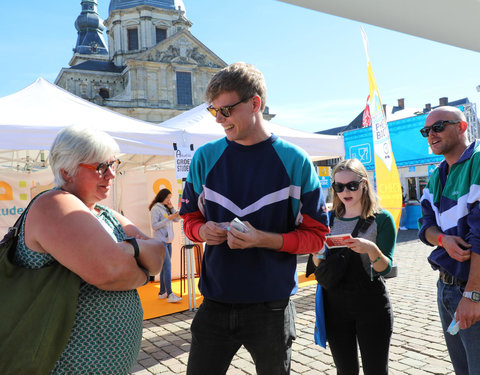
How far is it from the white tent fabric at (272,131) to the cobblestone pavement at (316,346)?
8.77ft

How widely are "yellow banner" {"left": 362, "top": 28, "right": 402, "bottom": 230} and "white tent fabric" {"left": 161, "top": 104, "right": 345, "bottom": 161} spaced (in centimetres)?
102

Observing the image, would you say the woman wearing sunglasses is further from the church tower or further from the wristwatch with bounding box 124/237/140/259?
the church tower

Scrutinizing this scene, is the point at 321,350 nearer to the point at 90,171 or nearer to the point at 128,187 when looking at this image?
the point at 90,171

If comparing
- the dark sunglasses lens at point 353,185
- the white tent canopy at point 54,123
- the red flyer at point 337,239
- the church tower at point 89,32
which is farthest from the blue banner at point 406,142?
the church tower at point 89,32

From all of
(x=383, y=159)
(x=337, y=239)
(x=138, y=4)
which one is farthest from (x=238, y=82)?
(x=138, y=4)

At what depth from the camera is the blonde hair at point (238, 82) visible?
5.90ft

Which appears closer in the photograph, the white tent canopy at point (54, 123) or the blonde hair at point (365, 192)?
the blonde hair at point (365, 192)

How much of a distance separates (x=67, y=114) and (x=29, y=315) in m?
5.17

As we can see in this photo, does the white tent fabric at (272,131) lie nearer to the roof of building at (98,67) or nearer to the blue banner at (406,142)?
the blue banner at (406,142)

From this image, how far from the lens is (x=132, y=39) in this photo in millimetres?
52719

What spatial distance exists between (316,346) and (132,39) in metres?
54.9

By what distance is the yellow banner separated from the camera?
6750 millimetres

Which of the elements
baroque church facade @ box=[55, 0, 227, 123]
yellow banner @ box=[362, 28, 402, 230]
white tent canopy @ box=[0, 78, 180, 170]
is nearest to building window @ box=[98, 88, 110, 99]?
baroque church facade @ box=[55, 0, 227, 123]

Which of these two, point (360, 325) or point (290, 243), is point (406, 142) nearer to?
point (360, 325)
